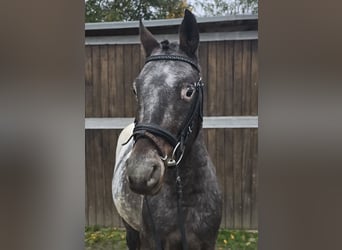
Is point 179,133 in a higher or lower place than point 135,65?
lower

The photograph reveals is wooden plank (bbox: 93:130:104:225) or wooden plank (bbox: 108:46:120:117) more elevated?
wooden plank (bbox: 108:46:120:117)

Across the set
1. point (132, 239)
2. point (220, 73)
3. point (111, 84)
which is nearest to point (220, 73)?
point (220, 73)

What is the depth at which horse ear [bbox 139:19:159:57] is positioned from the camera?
614 mm

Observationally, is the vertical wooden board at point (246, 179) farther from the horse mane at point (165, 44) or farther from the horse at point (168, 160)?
the horse mane at point (165, 44)

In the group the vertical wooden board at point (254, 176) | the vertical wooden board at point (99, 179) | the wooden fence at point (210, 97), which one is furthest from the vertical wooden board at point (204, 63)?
the vertical wooden board at point (99, 179)

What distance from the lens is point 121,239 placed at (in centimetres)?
68

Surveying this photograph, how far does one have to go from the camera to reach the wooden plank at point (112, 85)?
682 millimetres

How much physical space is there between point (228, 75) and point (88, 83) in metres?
0.25

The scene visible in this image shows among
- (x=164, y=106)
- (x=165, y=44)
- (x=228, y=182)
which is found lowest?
(x=228, y=182)

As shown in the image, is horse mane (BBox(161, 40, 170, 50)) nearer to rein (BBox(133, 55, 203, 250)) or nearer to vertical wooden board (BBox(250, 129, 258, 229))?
rein (BBox(133, 55, 203, 250))

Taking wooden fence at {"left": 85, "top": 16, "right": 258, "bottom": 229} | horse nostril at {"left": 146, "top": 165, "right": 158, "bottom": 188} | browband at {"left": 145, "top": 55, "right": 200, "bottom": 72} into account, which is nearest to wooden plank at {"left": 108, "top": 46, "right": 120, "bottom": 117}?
wooden fence at {"left": 85, "top": 16, "right": 258, "bottom": 229}

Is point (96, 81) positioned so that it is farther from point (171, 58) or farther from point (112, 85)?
point (171, 58)
